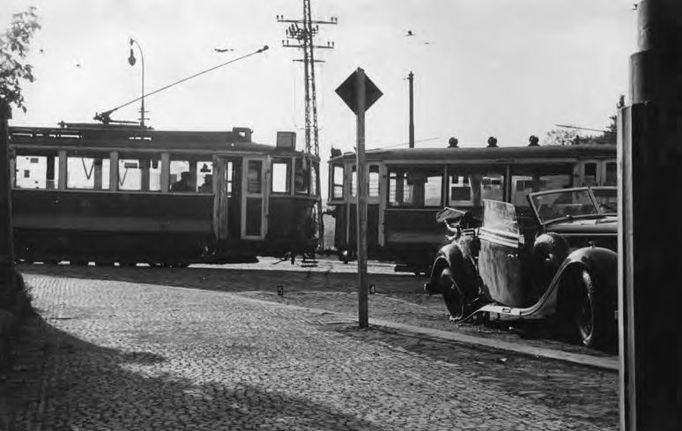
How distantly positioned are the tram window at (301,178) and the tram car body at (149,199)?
24cm

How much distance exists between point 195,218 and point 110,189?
2.33 m

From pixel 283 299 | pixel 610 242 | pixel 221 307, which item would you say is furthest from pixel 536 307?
pixel 283 299

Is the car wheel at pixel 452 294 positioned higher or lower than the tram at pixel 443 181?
lower

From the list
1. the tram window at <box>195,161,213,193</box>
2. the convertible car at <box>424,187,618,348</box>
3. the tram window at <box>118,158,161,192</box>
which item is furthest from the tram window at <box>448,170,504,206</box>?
the convertible car at <box>424,187,618,348</box>

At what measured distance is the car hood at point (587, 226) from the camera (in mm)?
9164

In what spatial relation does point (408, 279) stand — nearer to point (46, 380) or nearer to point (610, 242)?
point (610, 242)

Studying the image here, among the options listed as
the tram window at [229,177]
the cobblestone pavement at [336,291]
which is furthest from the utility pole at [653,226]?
the tram window at [229,177]

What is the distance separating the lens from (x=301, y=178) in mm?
23641

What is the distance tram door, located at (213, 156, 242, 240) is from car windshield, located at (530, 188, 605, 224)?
45.1ft

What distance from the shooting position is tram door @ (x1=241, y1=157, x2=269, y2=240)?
23.0 metres

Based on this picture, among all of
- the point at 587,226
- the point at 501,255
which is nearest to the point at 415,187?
the point at 501,255

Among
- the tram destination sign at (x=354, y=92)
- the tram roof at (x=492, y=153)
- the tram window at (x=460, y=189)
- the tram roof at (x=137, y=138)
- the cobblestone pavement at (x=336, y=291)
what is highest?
the tram roof at (x=137, y=138)

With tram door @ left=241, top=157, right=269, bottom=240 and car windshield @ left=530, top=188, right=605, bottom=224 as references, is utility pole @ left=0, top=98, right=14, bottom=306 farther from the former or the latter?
tram door @ left=241, top=157, right=269, bottom=240

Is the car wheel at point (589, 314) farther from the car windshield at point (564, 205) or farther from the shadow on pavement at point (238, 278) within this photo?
the shadow on pavement at point (238, 278)
